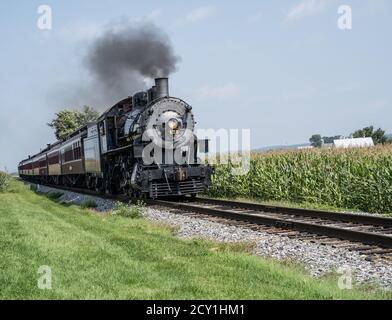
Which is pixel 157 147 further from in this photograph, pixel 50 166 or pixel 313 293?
pixel 50 166

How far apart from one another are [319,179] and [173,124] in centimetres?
510

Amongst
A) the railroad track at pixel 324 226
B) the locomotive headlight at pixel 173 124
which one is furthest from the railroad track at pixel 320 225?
the locomotive headlight at pixel 173 124

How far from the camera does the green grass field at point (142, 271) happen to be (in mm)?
5641

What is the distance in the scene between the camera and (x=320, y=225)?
33.1ft

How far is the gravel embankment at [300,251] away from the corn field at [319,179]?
191 inches

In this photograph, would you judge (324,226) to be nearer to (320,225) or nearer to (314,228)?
(320,225)

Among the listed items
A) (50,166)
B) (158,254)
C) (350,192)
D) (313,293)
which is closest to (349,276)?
(313,293)

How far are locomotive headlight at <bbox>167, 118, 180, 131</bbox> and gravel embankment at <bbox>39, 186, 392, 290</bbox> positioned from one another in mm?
5409

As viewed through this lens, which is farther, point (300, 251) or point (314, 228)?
point (314, 228)

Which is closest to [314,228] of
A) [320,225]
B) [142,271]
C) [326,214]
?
[320,225]
